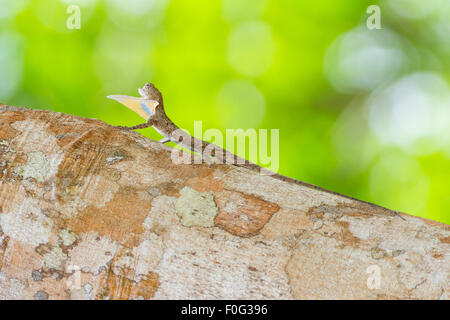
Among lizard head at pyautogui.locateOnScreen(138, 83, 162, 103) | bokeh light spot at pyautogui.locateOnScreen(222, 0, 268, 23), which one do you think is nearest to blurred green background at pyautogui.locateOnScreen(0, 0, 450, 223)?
bokeh light spot at pyautogui.locateOnScreen(222, 0, 268, 23)

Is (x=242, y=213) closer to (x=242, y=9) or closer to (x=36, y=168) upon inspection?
(x=36, y=168)

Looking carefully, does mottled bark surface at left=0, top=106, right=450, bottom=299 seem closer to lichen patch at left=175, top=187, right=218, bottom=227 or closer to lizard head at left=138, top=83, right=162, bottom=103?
lichen patch at left=175, top=187, right=218, bottom=227

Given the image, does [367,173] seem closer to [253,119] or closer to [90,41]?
[253,119]

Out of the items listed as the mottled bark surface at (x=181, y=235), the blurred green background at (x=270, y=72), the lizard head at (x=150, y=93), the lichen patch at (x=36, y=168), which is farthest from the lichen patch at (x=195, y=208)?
the blurred green background at (x=270, y=72)

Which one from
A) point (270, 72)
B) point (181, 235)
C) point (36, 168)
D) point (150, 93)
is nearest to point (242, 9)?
point (270, 72)

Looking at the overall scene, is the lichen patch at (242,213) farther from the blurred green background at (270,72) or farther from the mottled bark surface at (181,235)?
the blurred green background at (270,72)

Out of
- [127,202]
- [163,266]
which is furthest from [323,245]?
[127,202]
